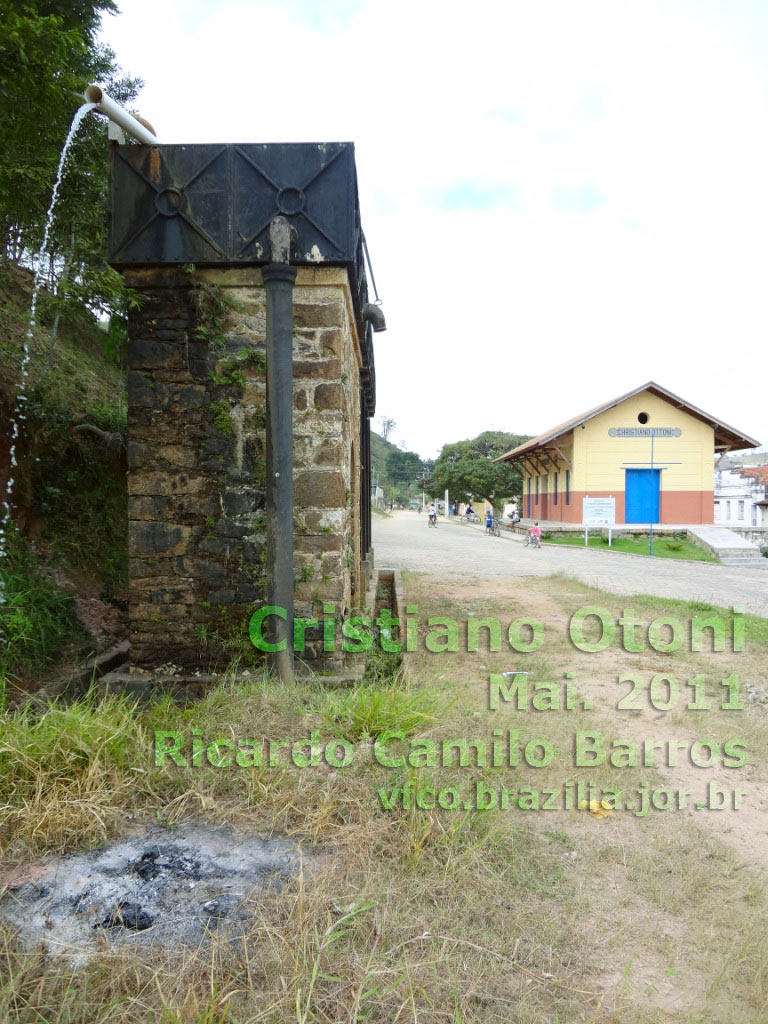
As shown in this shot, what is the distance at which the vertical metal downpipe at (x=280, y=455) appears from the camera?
4234 mm

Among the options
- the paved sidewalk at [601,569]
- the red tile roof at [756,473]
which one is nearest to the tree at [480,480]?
the paved sidewalk at [601,569]

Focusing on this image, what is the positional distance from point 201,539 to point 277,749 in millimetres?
1933

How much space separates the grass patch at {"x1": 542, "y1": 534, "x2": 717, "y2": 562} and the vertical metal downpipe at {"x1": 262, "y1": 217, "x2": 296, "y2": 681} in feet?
51.0

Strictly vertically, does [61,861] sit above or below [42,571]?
below

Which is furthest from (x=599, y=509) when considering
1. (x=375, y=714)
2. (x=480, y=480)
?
(x=375, y=714)

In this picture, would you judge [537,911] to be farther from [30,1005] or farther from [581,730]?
[581,730]

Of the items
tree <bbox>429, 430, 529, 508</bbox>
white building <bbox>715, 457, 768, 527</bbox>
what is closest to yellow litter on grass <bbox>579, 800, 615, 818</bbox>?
tree <bbox>429, 430, 529, 508</bbox>

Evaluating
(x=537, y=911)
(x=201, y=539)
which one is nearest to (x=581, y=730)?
(x=537, y=911)

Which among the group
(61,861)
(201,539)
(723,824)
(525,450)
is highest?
(525,450)

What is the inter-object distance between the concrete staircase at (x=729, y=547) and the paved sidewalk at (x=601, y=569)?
5.43 ft

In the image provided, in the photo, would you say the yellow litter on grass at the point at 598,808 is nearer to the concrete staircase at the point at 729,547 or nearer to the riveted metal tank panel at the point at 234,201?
the riveted metal tank panel at the point at 234,201

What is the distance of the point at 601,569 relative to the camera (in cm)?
1420

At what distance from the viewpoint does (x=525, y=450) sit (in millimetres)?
28172

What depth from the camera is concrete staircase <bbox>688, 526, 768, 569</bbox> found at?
1761cm
